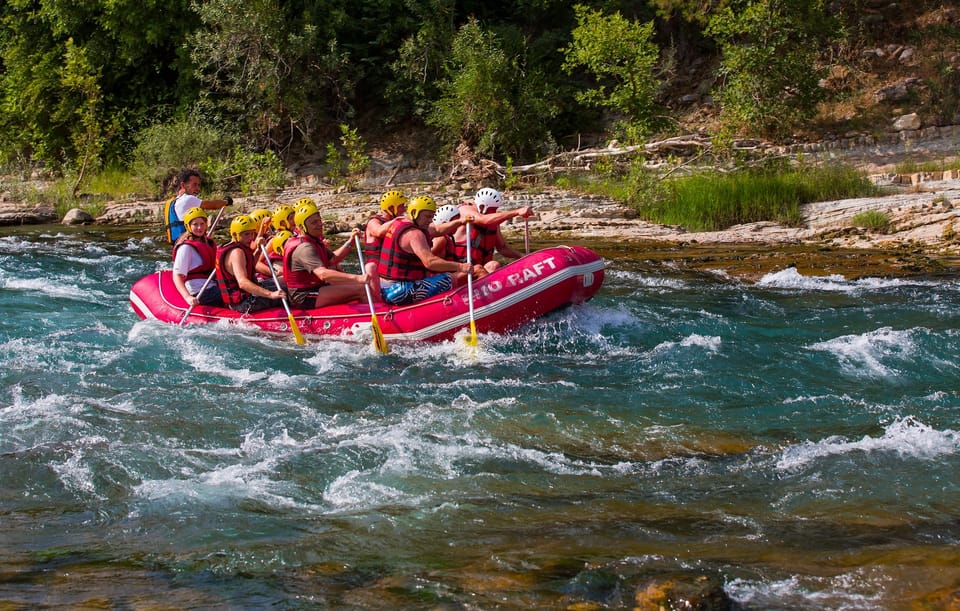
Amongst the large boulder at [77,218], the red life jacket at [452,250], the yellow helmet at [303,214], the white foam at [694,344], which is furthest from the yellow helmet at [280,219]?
the large boulder at [77,218]

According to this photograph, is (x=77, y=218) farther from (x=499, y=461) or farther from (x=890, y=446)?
(x=890, y=446)

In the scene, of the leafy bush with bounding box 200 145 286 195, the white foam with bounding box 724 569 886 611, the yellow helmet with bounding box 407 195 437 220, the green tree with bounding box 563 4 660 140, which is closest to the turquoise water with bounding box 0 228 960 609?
the white foam with bounding box 724 569 886 611

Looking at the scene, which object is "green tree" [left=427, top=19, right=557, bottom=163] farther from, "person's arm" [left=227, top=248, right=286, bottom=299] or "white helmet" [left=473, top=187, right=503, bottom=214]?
"person's arm" [left=227, top=248, right=286, bottom=299]

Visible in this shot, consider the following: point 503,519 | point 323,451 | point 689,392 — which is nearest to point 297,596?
point 503,519

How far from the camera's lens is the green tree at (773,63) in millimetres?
16609

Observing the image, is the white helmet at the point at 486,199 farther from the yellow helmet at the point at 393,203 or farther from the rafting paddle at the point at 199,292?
the rafting paddle at the point at 199,292

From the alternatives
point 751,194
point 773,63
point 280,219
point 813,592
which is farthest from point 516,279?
point 773,63

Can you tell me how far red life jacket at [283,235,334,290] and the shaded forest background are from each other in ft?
27.3

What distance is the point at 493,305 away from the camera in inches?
329

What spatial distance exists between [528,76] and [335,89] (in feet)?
13.6

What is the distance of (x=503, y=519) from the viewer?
4.65m

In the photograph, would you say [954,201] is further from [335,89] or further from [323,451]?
[335,89]

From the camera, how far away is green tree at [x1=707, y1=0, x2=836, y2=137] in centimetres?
1661

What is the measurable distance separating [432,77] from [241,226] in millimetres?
12689
